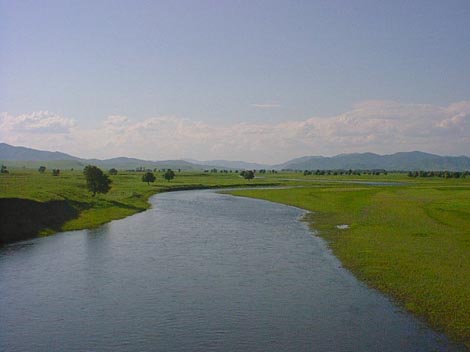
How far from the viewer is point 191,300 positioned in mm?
25734

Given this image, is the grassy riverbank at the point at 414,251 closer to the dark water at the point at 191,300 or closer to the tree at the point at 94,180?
the dark water at the point at 191,300

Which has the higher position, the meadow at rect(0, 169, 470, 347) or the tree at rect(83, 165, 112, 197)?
the tree at rect(83, 165, 112, 197)

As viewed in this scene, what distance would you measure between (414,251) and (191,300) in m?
20.1

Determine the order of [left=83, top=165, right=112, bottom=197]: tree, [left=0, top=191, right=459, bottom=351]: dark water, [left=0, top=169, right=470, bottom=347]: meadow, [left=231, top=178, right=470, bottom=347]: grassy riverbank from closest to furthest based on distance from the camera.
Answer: [left=0, top=191, right=459, bottom=351]: dark water, [left=231, top=178, right=470, bottom=347]: grassy riverbank, [left=0, top=169, right=470, bottom=347]: meadow, [left=83, top=165, right=112, bottom=197]: tree

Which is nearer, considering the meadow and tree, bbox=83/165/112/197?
the meadow

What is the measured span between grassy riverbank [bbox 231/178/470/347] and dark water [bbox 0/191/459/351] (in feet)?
5.29

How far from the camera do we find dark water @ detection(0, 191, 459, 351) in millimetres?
20375

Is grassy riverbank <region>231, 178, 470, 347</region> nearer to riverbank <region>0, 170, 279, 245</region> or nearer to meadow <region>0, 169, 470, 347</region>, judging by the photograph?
meadow <region>0, 169, 470, 347</region>

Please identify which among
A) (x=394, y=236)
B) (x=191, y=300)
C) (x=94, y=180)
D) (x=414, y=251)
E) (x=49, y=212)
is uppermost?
(x=94, y=180)

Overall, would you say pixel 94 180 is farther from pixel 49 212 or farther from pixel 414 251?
pixel 414 251

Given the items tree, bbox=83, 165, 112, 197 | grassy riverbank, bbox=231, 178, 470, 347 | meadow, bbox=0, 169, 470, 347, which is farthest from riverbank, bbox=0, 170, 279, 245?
grassy riverbank, bbox=231, 178, 470, 347

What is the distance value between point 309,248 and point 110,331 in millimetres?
22401

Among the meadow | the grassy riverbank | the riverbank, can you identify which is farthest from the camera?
the riverbank

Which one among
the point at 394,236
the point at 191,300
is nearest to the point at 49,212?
the point at 191,300
